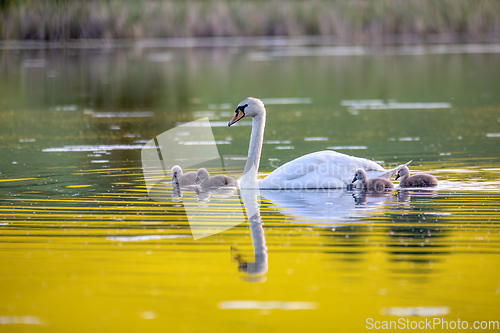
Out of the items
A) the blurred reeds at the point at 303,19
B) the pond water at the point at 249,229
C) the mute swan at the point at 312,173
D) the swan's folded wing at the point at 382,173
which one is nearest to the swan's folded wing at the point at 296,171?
the mute swan at the point at 312,173

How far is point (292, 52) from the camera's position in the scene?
33625 mm

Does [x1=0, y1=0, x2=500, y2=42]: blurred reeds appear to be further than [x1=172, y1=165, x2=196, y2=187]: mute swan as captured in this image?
Yes

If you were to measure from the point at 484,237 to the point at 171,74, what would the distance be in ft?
65.5

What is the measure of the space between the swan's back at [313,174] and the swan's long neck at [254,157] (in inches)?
5.1

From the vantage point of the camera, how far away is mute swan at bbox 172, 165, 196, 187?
1024 centimetres

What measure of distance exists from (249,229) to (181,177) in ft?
8.97

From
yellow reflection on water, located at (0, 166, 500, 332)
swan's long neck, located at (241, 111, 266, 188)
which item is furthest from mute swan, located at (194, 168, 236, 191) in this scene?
yellow reflection on water, located at (0, 166, 500, 332)

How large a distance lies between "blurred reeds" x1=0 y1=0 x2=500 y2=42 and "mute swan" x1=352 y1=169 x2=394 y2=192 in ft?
74.1

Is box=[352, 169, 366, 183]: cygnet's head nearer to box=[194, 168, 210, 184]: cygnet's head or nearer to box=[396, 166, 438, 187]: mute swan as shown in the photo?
box=[396, 166, 438, 187]: mute swan

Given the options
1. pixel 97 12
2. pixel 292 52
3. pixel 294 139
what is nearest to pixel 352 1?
pixel 292 52

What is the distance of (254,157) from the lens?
394 inches

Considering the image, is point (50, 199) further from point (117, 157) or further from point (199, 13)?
point (199, 13)

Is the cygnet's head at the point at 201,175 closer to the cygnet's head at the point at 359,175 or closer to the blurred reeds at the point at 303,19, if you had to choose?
the cygnet's head at the point at 359,175

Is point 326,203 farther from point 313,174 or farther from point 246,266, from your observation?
point 246,266
